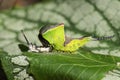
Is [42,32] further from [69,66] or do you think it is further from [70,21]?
[70,21]

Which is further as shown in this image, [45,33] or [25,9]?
[25,9]

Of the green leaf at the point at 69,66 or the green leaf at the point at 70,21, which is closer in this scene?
the green leaf at the point at 69,66

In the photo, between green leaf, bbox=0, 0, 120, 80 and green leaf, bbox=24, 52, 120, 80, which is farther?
green leaf, bbox=0, 0, 120, 80

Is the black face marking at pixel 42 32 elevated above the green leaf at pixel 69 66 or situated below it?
above

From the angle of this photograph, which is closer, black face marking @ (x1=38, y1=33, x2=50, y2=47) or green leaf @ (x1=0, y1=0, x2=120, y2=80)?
black face marking @ (x1=38, y1=33, x2=50, y2=47)

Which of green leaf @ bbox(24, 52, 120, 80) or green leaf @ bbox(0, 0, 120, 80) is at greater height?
green leaf @ bbox(0, 0, 120, 80)

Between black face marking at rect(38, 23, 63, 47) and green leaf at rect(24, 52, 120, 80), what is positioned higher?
black face marking at rect(38, 23, 63, 47)

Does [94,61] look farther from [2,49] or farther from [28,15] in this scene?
[28,15]

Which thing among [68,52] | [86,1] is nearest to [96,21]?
[86,1]
